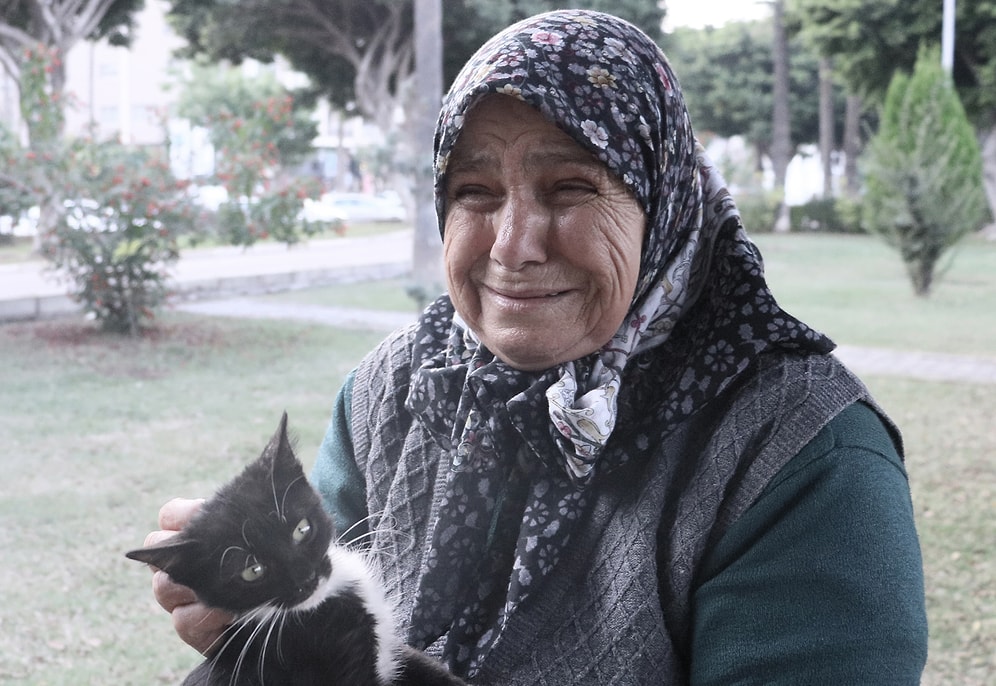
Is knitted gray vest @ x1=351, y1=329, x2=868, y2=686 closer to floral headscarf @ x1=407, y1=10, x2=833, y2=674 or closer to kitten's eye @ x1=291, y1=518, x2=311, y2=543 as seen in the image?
floral headscarf @ x1=407, y1=10, x2=833, y2=674

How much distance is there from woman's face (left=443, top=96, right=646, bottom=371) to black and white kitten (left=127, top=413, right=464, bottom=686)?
0.42 meters

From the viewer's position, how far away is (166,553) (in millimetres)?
1451

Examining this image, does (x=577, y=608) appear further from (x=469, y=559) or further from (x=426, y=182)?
(x=426, y=182)

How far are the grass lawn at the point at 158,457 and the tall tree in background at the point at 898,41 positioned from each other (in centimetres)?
1363

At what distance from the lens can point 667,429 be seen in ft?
5.03

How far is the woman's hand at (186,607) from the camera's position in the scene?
154 centimetres

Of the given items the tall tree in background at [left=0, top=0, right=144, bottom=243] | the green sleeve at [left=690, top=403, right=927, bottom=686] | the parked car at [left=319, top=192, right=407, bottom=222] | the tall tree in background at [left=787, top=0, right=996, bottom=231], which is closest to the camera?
the green sleeve at [left=690, top=403, right=927, bottom=686]

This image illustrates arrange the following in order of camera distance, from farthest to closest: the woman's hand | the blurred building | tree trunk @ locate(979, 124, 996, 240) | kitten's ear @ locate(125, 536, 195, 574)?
tree trunk @ locate(979, 124, 996, 240)
the blurred building
the woman's hand
kitten's ear @ locate(125, 536, 195, 574)

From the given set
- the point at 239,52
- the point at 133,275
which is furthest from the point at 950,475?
the point at 239,52

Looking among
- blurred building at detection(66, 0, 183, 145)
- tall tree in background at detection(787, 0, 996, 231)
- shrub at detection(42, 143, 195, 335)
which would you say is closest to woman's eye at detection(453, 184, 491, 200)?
shrub at detection(42, 143, 195, 335)

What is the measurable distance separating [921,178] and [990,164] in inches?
471

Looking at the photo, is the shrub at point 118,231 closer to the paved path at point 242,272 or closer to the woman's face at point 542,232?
the paved path at point 242,272

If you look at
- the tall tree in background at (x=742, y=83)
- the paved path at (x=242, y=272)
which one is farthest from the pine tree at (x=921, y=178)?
the tall tree in background at (x=742, y=83)

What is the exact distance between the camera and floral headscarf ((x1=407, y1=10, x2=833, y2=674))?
149 cm
